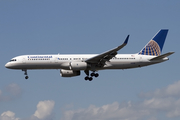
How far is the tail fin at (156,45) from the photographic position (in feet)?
222

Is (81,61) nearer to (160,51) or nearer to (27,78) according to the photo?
(27,78)

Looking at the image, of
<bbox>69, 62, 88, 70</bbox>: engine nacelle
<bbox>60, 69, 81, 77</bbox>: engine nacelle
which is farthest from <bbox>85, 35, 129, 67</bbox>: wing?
<bbox>60, 69, 81, 77</bbox>: engine nacelle

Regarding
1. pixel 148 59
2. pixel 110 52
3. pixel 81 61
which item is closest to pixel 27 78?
pixel 81 61

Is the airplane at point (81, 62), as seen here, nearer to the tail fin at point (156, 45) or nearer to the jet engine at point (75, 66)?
the jet engine at point (75, 66)

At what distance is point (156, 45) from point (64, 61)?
711 inches

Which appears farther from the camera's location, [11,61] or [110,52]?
[11,61]

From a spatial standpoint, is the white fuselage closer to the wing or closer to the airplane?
the airplane

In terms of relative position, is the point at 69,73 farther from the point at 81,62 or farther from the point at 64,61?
the point at 81,62

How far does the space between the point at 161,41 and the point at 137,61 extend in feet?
27.9

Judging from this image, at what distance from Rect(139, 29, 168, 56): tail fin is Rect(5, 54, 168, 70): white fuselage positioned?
9.02 feet

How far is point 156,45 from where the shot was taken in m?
69.6

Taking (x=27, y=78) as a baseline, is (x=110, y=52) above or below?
above

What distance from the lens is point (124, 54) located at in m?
65.2

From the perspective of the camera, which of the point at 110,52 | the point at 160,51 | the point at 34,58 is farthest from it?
the point at 160,51
